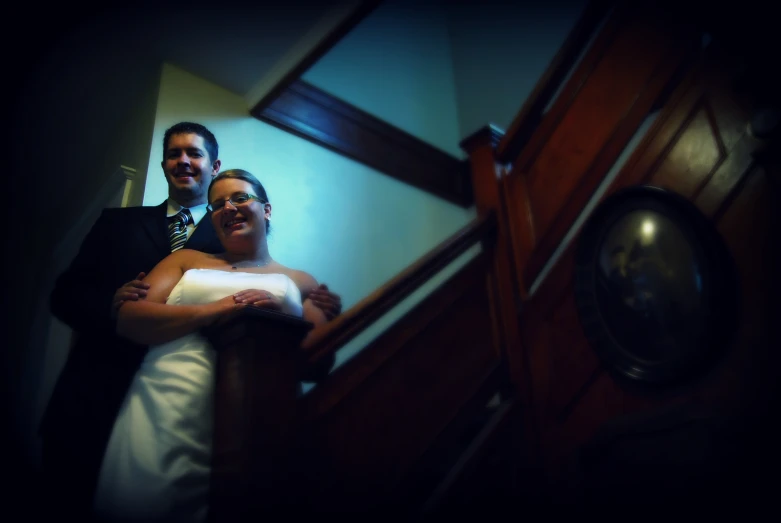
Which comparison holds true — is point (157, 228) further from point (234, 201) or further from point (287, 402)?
point (287, 402)

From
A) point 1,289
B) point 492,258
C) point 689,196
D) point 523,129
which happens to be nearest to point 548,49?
point 523,129

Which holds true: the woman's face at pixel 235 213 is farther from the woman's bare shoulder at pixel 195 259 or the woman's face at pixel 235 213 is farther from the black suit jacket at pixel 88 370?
the black suit jacket at pixel 88 370

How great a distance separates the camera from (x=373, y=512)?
157cm

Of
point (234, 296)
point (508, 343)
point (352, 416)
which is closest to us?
point (234, 296)

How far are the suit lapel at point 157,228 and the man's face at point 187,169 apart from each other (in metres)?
0.10

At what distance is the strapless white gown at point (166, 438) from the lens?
124 cm

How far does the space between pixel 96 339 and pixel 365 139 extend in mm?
2234

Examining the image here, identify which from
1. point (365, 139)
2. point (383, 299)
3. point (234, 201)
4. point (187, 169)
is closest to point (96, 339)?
point (234, 201)

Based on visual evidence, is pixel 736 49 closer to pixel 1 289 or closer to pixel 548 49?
pixel 548 49

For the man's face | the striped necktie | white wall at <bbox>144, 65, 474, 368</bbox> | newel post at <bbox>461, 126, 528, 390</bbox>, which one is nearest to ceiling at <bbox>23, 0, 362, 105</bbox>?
white wall at <bbox>144, 65, 474, 368</bbox>

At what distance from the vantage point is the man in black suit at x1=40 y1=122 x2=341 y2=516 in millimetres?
1503

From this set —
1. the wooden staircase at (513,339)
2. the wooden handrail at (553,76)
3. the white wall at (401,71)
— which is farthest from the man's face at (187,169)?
the white wall at (401,71)

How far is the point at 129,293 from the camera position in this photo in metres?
1.52

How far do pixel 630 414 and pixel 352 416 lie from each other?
833 mm
